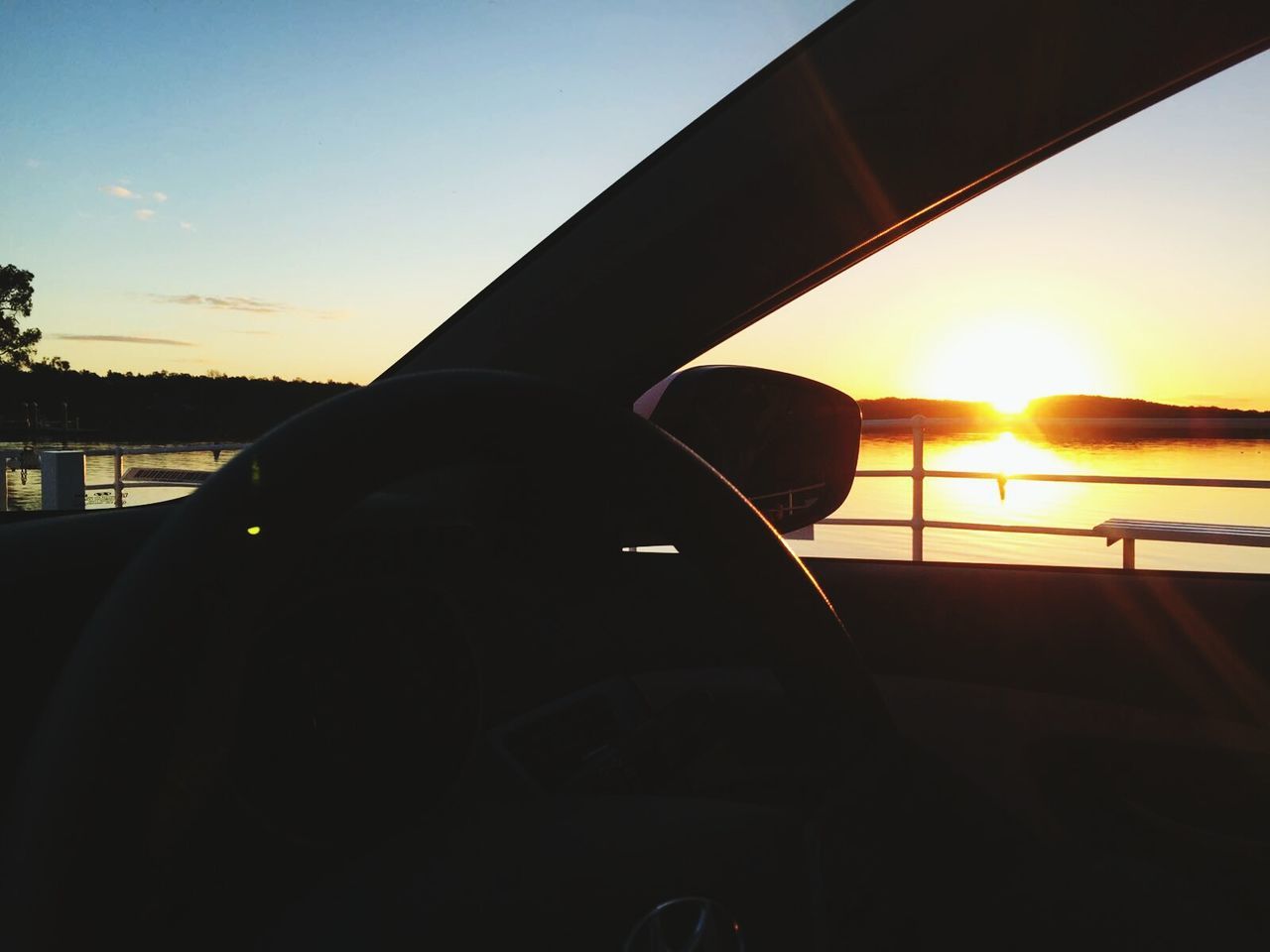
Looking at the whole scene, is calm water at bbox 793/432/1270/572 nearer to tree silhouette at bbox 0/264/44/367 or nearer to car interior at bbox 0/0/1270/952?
car interior at bbox 0/0/1270/952

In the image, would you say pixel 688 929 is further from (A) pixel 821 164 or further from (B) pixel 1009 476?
(B) pixel 1009 476

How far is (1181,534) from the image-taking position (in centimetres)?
583

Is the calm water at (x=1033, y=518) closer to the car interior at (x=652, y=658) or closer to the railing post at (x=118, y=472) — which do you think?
the car interior at (x=652, y=658)

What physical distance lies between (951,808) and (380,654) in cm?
Answer: 57

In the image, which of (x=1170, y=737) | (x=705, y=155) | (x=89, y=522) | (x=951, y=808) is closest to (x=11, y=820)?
(x=89, y=522)

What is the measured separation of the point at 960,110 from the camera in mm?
1031

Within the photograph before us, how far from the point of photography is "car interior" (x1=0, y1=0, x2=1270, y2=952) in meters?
0.48

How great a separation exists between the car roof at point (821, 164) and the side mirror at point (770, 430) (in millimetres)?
96

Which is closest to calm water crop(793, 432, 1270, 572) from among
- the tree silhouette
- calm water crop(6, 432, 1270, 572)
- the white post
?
calm water crop(6, 432, 1270, 572)

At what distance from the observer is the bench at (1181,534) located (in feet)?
18.7

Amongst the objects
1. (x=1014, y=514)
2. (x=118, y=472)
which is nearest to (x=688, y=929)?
(x=118, y=472)

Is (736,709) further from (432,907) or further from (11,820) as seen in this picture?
(11,820)

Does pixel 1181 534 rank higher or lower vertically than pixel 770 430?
lower

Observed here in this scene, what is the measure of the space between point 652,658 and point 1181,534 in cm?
549
